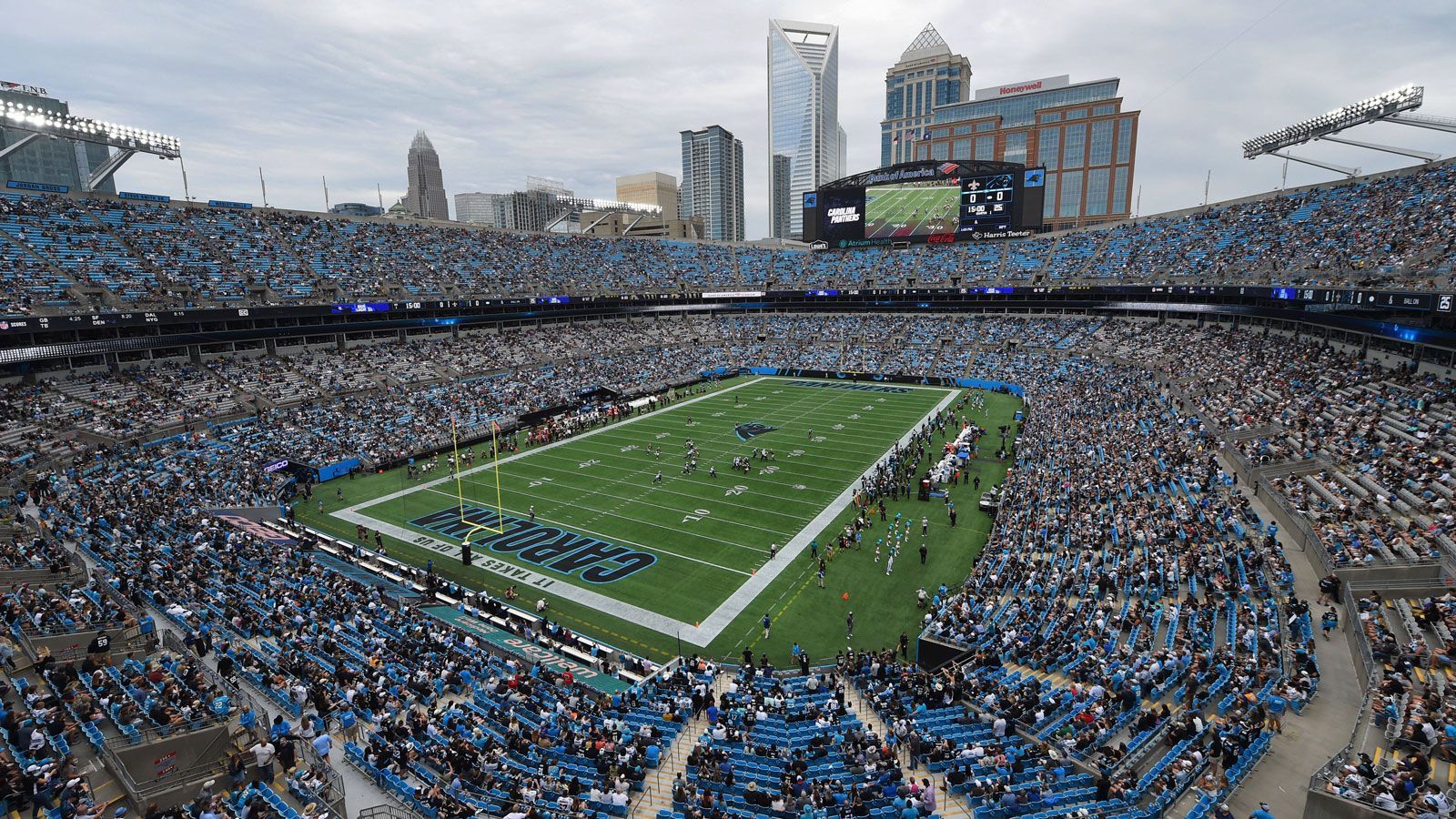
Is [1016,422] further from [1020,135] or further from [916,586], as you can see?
Answer: [1020,135]

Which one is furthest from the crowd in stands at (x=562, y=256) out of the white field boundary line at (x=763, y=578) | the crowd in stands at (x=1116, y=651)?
the white field boundary line at (x=763, y=578)

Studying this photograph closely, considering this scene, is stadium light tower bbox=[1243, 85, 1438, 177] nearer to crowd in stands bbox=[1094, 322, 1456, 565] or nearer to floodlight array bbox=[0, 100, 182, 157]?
crowd in stands bbox=[1094, 322, 1456, 565]

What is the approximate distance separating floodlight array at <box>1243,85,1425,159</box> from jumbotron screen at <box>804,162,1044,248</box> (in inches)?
684

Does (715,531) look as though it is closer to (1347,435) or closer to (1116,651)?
(1116,651)

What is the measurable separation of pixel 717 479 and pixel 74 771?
81.8ft

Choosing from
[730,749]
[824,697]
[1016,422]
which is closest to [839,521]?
[824,697]

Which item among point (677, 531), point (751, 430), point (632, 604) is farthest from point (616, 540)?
point (751, 430)

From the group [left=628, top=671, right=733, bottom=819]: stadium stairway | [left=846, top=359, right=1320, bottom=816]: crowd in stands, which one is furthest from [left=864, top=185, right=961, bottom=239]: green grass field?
[left=628, top=671, right=733, bottom=819]: stadium stairway

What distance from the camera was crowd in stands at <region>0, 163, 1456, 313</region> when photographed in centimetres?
3844

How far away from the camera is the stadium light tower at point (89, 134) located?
41.5 metres

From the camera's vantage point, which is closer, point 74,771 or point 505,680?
point 74,771

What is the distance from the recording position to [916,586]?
72.4 ft

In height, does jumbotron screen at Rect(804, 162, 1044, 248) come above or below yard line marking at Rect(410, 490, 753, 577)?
above

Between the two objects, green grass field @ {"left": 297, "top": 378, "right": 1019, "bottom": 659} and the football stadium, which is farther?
green grass field @ {"left": 297, "top": 378, "right": 1019, "bottom": 659}
